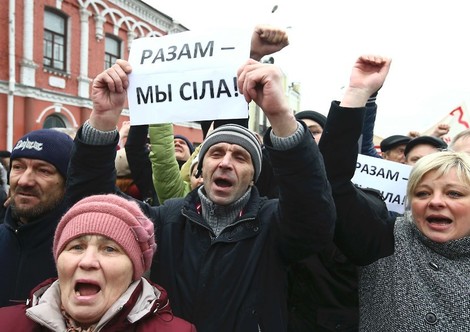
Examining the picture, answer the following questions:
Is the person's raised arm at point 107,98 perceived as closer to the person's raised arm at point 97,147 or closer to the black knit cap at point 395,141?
the person's raised arm at point 97,147

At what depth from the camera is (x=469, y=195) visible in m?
1.94

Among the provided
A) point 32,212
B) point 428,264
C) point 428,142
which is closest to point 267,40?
point 428,264

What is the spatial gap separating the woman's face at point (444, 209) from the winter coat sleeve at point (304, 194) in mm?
507

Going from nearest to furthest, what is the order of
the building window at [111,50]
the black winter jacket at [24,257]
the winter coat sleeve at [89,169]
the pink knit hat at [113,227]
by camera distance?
the pink knit hat at [113,227] → the winter coat sleeve at [89,169] → the black winter jacket at [24,257] → the building window at [111,50]

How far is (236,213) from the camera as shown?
1.97 meters

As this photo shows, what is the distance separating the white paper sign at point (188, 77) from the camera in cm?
207

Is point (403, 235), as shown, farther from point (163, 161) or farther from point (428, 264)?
point (163, 161)

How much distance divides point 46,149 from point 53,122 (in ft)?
48.9

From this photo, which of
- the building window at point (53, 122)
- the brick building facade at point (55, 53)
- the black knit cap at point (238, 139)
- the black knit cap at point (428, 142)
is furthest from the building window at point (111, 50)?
the black knit cap at point (238, 139)

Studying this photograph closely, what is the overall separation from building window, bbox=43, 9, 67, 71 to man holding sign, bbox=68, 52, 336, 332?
15.2m

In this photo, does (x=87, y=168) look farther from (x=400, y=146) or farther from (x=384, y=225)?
(x=400, y=146)

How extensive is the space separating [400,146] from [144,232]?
342cm

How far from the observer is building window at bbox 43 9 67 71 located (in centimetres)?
1545

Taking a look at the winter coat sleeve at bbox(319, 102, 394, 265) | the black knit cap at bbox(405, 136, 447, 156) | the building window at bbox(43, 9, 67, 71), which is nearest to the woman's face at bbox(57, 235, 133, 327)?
the winter coat sleeve at bbox(319, 102, 394, 265)
